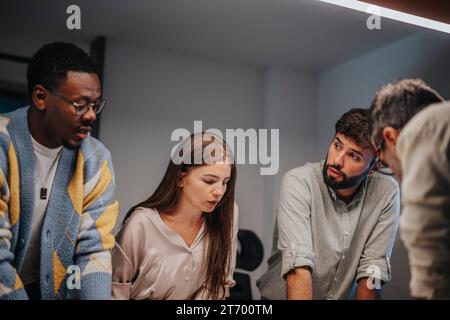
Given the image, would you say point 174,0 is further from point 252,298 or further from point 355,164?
point 252,298

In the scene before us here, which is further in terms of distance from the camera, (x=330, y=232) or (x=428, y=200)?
(x=330, y=232)

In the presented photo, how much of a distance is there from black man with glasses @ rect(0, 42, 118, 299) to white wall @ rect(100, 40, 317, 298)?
0.29ft

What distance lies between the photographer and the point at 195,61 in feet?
6.60

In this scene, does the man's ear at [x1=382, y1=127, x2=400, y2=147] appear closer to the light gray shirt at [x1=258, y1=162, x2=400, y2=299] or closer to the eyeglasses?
the light gray shirt at [x1=258, y1=162, x2=400, y2=299]

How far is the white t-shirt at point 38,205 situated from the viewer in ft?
5.55

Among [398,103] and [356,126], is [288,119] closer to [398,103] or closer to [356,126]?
[356,126]

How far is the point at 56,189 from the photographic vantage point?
172 cm

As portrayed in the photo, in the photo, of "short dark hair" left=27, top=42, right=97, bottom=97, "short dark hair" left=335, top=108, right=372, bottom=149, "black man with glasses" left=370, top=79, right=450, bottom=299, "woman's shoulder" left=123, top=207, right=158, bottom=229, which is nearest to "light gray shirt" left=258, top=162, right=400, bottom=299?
"short dark hair" left=335, top=108, right=372, bottom=149

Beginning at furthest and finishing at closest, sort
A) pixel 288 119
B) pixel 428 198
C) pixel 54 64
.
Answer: pixel 288 119
pixel 54 64
pixel 428 198

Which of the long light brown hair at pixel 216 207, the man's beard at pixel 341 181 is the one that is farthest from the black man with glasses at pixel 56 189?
the man's beard at pixel 341 181

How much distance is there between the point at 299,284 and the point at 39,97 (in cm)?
120

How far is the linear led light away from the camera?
6.82ft

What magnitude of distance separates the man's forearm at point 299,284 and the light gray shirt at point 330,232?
0.03 m

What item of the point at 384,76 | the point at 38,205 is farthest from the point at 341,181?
the point at 38,205
